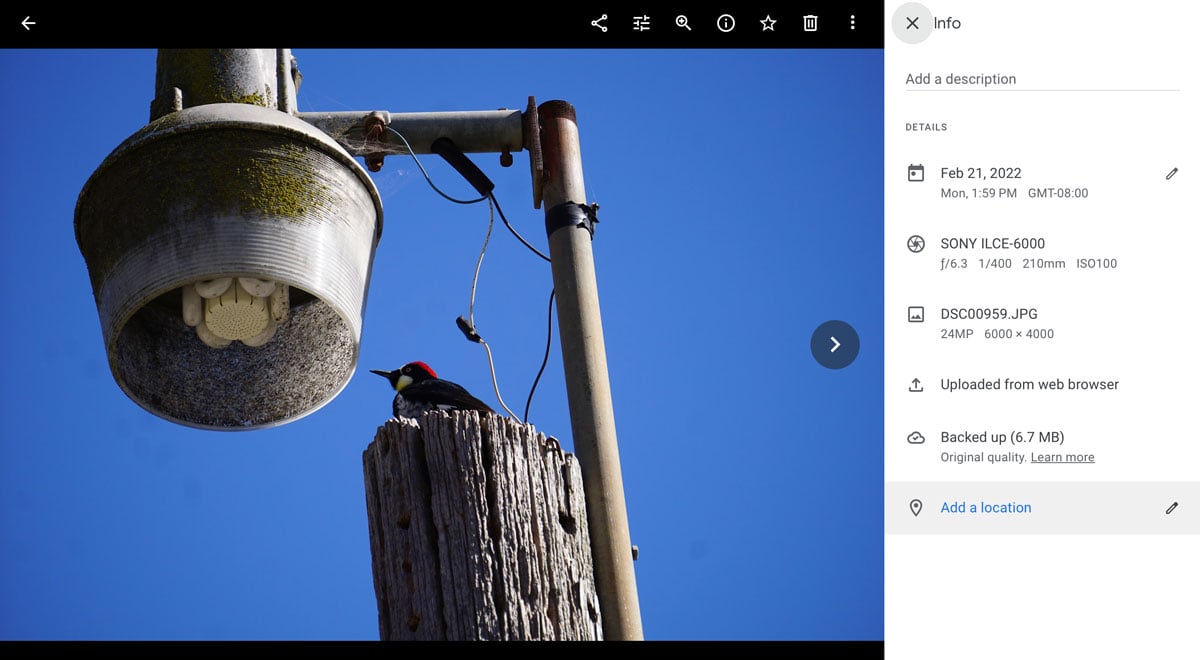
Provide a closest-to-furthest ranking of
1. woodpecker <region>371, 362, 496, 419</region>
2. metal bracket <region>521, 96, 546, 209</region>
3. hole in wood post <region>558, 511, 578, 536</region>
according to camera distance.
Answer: hole in wood post <region>558, 511, 578, 536</region>, metal bracket <region>521, 96, 546, 209</region>, woodpecker <region>371, 362, 496, 419</region>

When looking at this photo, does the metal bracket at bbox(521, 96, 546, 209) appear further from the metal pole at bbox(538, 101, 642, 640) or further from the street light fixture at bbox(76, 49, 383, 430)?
the street light fixture at bbox(76, 49, 383, 430)

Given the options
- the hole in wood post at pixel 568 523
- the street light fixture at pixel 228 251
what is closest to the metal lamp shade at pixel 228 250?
the street light fixture at pixel 228 251

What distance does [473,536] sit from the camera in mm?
2961

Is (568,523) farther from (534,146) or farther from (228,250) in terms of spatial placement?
(534,146)

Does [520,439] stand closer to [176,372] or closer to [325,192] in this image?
[325,192]

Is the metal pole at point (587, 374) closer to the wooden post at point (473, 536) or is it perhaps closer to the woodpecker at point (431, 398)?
the wooden post at point (473, 536)

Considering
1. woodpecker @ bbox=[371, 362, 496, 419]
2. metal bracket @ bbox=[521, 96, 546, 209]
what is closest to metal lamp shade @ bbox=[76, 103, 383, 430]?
metal bracket @ bbox=[521, 96, 546, 209]

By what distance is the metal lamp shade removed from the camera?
3.29 m

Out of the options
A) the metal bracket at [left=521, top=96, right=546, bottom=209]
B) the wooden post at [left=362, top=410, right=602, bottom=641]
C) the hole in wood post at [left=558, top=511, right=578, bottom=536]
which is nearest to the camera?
the wooden post at [left=362, top=410, right=602, bottom=641]

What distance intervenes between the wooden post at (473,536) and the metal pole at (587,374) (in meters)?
0.10

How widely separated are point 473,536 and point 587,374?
0.79m

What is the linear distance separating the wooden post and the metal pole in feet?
0.32
